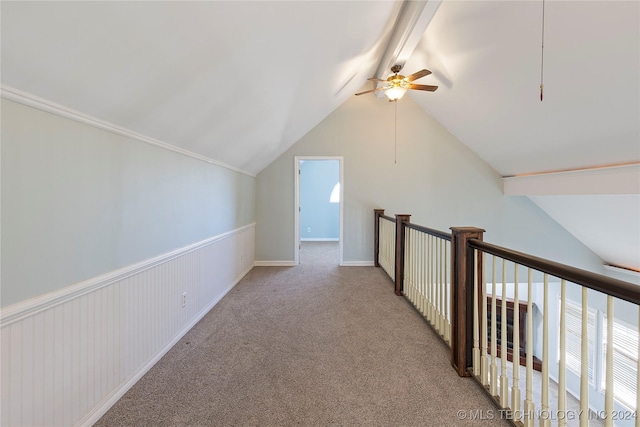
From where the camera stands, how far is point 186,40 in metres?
1.30

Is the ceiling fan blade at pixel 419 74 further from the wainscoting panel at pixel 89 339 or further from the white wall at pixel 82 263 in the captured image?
the wainscoting panel at pixel 89 339

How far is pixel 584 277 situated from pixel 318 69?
2410 mm

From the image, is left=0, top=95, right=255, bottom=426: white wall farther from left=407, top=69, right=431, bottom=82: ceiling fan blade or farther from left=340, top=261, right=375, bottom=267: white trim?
left=340, top=261, right=375, bottom=267: white trim

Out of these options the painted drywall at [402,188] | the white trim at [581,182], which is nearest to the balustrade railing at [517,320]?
the painted drywall at [402,188]

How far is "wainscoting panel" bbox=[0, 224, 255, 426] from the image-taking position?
106cm

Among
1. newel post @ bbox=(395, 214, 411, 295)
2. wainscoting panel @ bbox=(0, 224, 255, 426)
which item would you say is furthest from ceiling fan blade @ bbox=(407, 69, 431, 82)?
wainscoting panel @ bbox=(0, 224, 255, 426)

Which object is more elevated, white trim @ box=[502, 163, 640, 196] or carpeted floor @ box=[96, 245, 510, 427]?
white trim @ box=[502, 163, 640, 196]

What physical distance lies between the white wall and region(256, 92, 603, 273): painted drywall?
2.55 m

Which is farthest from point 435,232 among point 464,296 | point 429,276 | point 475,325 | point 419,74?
point 419,74

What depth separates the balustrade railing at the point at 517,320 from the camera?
3.51ft

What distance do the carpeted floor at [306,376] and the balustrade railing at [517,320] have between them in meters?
0.19

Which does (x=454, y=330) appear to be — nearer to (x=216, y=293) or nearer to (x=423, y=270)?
(x=423, y=270)

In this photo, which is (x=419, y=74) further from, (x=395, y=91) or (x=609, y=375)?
(x=609, y=375)

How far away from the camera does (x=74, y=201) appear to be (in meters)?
1.29
